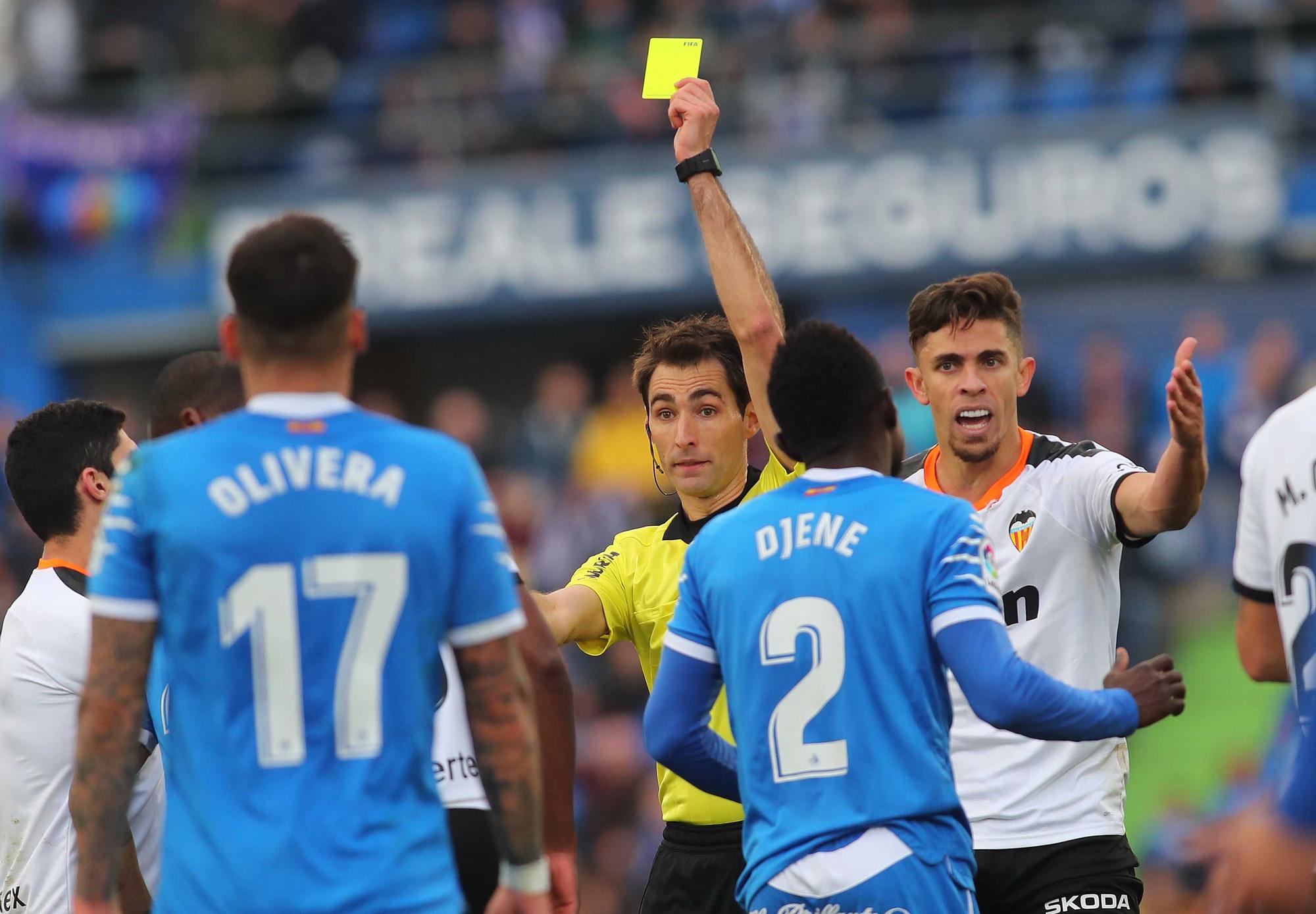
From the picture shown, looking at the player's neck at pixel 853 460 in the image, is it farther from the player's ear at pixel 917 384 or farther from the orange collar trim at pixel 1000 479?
the player's ear at pixel 917 384

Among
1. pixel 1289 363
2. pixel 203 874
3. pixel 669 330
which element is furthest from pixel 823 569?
pixel 1289 363

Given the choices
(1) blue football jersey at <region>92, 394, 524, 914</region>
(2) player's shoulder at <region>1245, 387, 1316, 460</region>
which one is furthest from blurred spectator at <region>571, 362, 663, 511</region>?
(1) blue football jersey at <region>92, 394, 524, 914</region>

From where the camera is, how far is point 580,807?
43.8 ft

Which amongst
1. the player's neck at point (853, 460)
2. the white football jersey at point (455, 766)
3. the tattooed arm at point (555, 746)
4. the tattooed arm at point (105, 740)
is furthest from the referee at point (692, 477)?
the tattooed arm at point (105, 740)

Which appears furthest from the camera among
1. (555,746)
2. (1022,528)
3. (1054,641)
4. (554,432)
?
(554,432)

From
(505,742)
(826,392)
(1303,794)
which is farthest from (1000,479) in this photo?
(505,742)

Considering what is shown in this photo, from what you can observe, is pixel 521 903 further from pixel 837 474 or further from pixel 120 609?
pixel 837 474

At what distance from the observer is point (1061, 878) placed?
5348 millimetres

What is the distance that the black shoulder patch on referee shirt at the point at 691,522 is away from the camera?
5.93 meters

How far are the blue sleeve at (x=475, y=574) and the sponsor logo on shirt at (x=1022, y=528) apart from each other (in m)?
2.32

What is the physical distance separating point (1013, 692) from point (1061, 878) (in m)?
1.52

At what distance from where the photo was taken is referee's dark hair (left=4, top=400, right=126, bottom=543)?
5.37 m

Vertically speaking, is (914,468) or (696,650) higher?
(914,468)

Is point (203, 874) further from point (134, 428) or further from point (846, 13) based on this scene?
point (846, 13)
